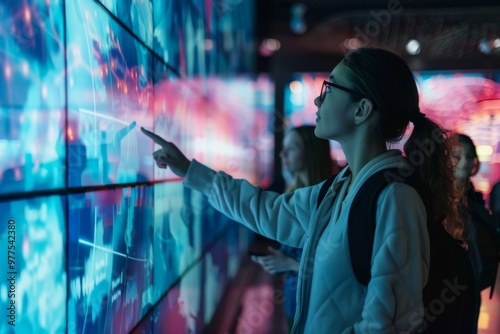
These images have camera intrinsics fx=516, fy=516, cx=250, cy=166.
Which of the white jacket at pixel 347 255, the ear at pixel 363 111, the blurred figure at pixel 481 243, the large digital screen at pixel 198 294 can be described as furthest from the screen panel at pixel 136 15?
the blurred figure at pixel 481 243

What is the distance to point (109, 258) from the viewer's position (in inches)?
51.9

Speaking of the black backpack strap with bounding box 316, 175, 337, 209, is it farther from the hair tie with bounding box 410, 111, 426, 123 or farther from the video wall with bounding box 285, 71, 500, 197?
the video wall with bounding box 285, 71, 500, 197

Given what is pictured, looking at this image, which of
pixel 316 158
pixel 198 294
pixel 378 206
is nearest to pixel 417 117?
pixel 378 206

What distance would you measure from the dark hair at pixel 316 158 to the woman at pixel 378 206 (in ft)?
3.52

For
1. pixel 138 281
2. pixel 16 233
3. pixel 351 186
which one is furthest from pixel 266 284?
pixel 16 233

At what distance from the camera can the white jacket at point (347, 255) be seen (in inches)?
38.5

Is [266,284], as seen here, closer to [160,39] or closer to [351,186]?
[160,39]

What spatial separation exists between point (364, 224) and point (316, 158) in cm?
131

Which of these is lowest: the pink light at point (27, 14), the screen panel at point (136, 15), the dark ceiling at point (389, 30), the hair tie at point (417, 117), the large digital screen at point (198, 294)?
the large digital screen at point (198, 294)

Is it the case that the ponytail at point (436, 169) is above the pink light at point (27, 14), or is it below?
below

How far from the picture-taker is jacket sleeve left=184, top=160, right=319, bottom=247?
1.36 meters

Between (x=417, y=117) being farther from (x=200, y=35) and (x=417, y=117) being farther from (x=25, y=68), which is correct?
(x=200, y=35)

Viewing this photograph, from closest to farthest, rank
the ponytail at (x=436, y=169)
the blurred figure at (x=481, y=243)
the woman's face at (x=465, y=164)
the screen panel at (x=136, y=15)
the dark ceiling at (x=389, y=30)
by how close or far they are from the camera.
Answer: the ponytail at (x=436, y=169) → the screen panel at (x=136, y=15) → the woman's face at (x=465, y=164) → the blurred figure at (x=481, y=243) → the dark ceiling at (x=389, y=30)

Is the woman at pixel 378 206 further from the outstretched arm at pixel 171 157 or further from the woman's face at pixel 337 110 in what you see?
the outstretched arm at pixel 171 157
